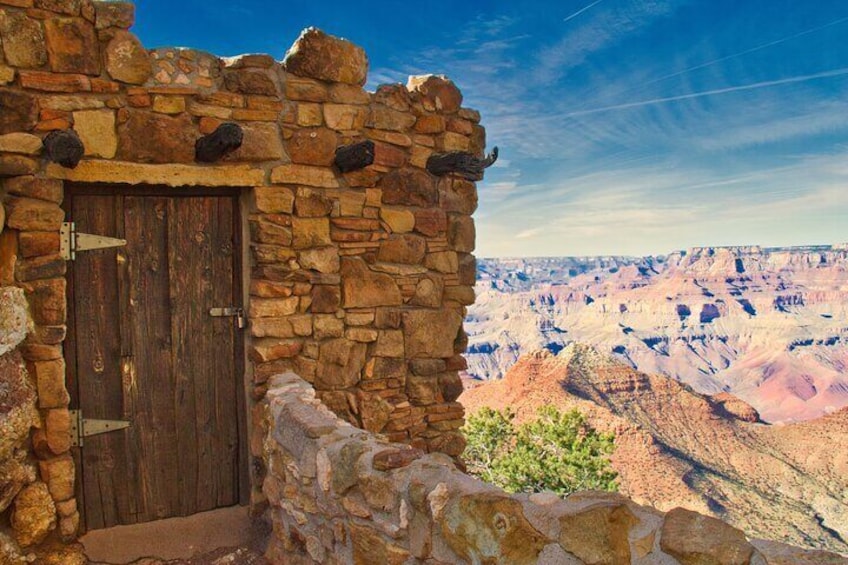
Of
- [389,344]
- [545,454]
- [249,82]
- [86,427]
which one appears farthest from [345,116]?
[545,454]

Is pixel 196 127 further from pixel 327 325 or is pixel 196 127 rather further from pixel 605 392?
pixel 605 392

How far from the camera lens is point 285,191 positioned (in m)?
3.69

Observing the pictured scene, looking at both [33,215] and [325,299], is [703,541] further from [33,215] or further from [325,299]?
[33,215]

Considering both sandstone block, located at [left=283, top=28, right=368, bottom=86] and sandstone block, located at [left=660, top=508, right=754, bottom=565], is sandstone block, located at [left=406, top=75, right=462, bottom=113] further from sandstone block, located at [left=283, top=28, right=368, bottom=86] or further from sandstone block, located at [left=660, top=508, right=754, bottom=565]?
sandstone block, located at [left=660, top=508, right=754, bottom=565]

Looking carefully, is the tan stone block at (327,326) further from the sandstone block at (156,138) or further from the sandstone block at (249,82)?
the sandstone block at (249,82)

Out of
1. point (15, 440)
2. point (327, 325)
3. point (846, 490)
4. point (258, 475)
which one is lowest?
point (846, 490)

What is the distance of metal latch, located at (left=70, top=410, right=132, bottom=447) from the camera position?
132 inches

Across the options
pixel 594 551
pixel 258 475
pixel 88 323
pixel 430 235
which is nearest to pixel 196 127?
pixel 88 323

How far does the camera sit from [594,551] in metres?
1.51

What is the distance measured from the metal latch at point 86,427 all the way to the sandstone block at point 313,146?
1.87 metres

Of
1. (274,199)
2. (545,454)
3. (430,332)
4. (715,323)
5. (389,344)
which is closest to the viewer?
(274,199)

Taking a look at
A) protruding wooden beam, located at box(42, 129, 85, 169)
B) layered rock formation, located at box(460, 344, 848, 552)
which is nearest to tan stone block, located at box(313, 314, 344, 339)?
protruding wooden beam, located at box(42, 129, 85, 169)

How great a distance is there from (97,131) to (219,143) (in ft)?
2.08

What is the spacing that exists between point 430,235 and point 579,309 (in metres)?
157
